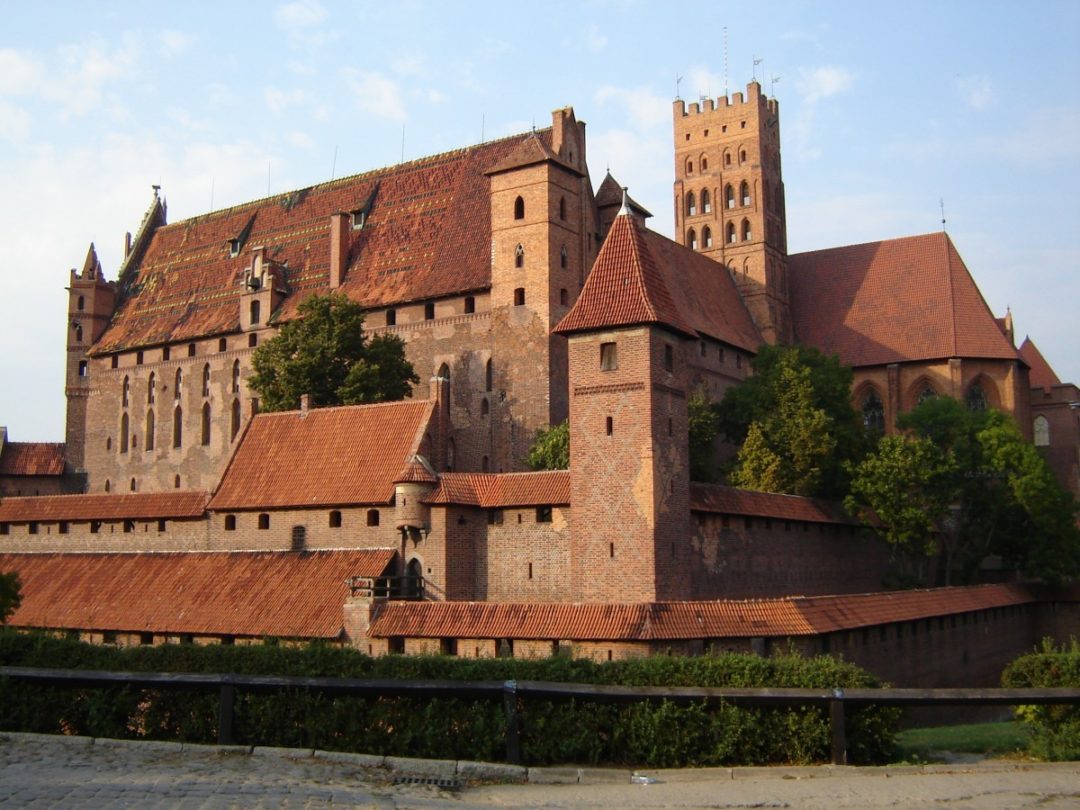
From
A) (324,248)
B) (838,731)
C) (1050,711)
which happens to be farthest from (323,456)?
(1050,711)

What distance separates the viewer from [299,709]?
1603 cm

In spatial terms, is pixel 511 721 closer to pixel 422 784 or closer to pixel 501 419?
pixel 422 784

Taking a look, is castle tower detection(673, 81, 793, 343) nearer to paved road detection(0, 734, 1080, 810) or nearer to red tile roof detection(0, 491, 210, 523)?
red tile roof detection(0, 491, 210, 523)

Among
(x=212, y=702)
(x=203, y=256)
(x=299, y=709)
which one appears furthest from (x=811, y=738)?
(x=203, y=256)

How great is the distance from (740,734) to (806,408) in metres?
31.1

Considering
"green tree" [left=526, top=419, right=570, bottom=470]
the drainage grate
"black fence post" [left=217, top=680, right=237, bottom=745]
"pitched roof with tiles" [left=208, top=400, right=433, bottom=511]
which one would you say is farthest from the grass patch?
"pitched roof with tiles" [left=208, top=400, right=433, bottom=511]

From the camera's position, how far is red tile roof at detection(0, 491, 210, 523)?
4144 cm

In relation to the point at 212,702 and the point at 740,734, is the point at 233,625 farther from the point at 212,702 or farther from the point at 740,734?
the point at 740,734

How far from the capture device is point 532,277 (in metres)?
48.2

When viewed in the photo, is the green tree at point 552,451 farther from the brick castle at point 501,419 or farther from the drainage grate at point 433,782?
the drainage grate at point 433,782

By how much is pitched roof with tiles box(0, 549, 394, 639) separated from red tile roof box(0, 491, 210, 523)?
1.71m

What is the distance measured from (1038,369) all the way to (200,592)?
50518mm

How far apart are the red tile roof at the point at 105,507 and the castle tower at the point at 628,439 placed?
15.6 meters

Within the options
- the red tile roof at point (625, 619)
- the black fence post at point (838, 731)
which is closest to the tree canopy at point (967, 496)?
the red tile roof at point (625, 619)
